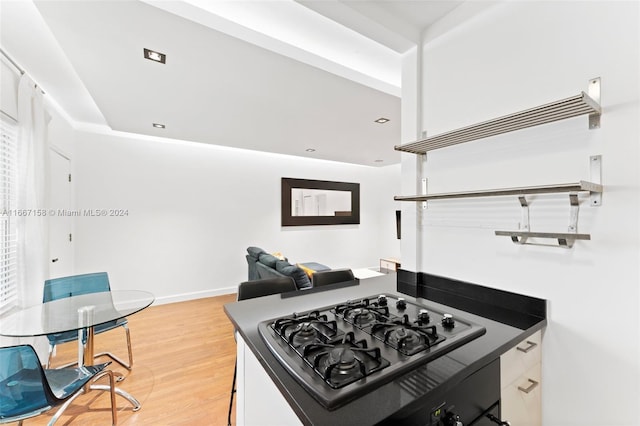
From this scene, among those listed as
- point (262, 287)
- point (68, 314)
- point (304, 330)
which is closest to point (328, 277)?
point (262, 287)

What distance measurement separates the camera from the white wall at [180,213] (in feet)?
12.3

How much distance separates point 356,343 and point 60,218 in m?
3.86

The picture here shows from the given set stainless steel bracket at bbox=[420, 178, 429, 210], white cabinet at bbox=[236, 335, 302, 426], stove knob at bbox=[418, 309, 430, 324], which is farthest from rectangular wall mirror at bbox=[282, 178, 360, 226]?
stove knob at bbox=[418, 309, 430, 324]

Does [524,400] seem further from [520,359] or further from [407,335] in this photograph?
[407,335]

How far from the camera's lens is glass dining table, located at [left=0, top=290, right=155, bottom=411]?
1710 millimetres

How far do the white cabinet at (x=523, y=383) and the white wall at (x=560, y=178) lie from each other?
0.15 feet

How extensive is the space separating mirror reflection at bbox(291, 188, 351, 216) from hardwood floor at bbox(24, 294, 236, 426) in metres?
2.50

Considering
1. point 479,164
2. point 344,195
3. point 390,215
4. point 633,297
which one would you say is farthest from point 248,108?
point 390,215

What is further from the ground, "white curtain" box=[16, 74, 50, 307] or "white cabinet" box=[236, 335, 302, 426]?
"white curtain" box=[16, 74, 50, 307]

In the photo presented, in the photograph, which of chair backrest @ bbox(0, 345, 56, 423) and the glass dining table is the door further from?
chair backrest @ bbox(0, 345, 56, 423)

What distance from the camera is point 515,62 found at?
122cm

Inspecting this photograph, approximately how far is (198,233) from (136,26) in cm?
336

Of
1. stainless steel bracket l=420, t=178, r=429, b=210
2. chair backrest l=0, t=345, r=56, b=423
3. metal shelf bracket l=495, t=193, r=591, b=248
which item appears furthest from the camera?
stainless steel bracket l=420, t=178, r=429, b=210

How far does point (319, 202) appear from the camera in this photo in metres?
5.64
